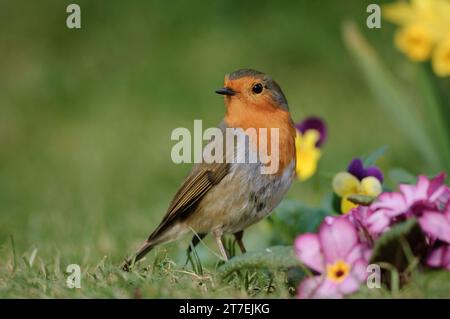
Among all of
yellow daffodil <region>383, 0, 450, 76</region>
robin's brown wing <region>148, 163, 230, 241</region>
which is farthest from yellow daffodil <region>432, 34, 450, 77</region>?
robin's brown wing <region>148, 163, 230, 241</region>

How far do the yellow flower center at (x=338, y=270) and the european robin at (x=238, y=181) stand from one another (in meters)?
0.85

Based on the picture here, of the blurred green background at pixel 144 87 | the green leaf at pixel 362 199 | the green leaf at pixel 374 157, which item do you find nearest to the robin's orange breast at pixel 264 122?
the green leaf at pixel 374 157

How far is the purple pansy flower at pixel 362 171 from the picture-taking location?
Result: 3.75 metres

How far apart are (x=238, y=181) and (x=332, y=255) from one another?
0.96 m

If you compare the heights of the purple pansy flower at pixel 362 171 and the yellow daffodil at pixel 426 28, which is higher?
the yellow daffodil at pixel 426 28

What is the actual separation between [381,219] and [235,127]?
3.71 feet

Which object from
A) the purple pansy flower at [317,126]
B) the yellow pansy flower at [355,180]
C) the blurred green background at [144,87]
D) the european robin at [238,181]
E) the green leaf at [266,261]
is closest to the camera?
the green leaf at [266,261]

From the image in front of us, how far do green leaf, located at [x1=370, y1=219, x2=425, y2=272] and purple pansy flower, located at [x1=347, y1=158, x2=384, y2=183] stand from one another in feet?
2.31

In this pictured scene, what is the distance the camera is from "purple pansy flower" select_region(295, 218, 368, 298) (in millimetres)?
3008

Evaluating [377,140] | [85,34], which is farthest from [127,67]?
[377,140]

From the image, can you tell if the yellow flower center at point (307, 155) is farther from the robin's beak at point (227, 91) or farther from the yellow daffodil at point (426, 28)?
the yellow daffodil at point (426, 28)

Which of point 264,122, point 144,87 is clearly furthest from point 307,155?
point 144,87

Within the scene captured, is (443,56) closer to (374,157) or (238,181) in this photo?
(374,157)
